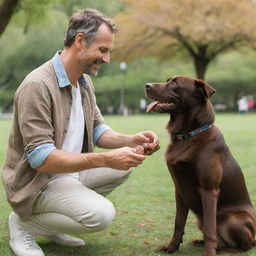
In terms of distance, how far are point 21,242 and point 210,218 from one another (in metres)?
1.43

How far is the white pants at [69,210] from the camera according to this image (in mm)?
3516

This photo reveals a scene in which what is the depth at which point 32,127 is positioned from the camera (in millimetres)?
3307

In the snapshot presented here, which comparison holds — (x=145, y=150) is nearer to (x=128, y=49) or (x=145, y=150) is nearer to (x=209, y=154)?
(x=209, y=154)

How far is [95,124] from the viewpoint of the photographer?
433 cm

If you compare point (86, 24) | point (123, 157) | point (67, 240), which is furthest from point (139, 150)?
point (67, 240)

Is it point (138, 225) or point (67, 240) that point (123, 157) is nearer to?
point (67, 240)

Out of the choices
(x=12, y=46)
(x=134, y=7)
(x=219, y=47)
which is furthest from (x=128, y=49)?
(x=12, y=46)

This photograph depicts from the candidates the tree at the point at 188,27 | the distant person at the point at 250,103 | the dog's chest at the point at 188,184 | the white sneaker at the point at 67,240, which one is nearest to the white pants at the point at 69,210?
the white sneaker at the point at 67,240

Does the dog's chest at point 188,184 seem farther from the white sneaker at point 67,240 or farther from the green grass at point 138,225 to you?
the white sneaker at point 67,240

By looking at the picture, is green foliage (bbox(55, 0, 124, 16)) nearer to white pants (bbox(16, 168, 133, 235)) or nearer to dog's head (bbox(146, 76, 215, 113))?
dog's head (bbox(146, 76, 215, 113))

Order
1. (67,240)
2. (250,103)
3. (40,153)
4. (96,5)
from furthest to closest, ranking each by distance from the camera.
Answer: (96,5), (250,103), (67,240), (40,153)

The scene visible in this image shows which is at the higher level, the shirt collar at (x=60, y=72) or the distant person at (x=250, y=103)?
the shirt collar at (x=60, y=72)

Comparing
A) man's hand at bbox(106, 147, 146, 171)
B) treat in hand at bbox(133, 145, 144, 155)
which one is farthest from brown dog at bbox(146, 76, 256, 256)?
man's hand at bbox(106, 147, 146, 171)

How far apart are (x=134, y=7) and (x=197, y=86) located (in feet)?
121
